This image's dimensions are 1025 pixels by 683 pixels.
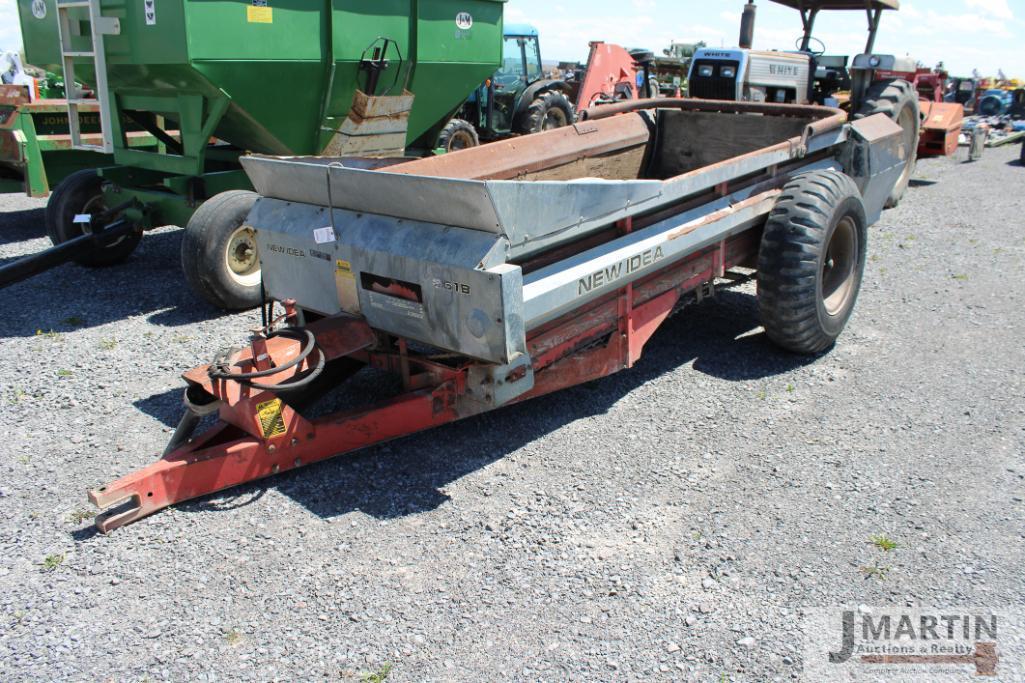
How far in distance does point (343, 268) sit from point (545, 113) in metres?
10.3

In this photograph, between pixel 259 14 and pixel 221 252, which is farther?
pixel 259 14

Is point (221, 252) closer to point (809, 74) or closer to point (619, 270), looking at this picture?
point (619, 270)

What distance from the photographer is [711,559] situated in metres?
3.19

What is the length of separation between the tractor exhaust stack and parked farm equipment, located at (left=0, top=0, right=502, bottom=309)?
9.20 ft

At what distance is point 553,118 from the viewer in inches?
546

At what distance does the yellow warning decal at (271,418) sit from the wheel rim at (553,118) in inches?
425

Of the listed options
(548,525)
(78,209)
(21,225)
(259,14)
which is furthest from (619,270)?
(21,225)

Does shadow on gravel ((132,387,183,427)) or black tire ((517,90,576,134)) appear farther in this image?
black tire ((517,90,576,134))

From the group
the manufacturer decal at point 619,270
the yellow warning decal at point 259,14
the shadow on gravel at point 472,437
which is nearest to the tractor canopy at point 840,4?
the shadow on gravel at point 472,437

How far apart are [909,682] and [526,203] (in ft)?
7.05

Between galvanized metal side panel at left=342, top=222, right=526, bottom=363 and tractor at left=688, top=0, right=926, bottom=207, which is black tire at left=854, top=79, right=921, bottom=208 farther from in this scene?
galvanized metal side panel at left=342, top=222, right=526, bottom=363

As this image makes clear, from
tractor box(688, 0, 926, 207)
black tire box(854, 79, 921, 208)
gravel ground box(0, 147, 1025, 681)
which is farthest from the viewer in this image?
tractor box(688, 0, 926, 207)

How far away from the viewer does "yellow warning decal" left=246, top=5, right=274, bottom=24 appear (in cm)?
598

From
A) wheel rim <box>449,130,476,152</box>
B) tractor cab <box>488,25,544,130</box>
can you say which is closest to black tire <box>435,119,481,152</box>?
wheel rim <box>449,130,476,152</box>
